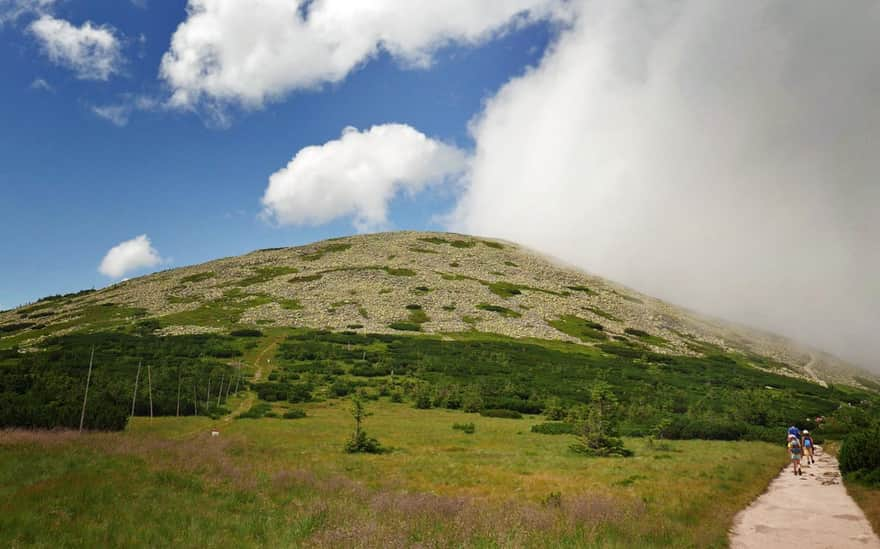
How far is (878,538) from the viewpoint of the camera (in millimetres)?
12883

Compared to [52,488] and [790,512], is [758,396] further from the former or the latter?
[52,488]

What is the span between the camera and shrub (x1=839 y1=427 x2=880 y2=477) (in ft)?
68.0

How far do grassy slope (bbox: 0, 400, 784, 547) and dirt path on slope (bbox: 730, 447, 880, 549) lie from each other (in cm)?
64

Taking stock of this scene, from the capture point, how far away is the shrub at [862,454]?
2073 cm

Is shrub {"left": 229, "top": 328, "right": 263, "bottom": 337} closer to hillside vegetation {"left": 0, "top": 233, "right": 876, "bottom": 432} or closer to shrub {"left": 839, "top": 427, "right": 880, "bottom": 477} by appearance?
hillside vegetation {"left": 0, "top": 233, "right": 876, "bottom": 432}

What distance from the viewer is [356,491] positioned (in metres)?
17.2

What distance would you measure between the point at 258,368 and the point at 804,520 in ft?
183

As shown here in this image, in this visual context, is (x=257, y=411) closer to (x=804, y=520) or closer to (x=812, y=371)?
(x=804, y=520)

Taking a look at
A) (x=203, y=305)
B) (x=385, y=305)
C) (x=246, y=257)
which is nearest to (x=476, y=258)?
(x=385, y=305)

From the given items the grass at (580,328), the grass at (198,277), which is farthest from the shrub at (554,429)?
the grass at (198,277)

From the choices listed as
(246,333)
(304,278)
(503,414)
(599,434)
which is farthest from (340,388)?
(304,278)

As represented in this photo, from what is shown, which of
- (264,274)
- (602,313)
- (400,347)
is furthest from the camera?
(264,274)

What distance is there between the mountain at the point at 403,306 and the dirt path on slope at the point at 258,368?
11.8 meters

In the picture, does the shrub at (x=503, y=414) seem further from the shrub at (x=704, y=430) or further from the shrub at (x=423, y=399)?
the shrub at (x=704, y=430)
